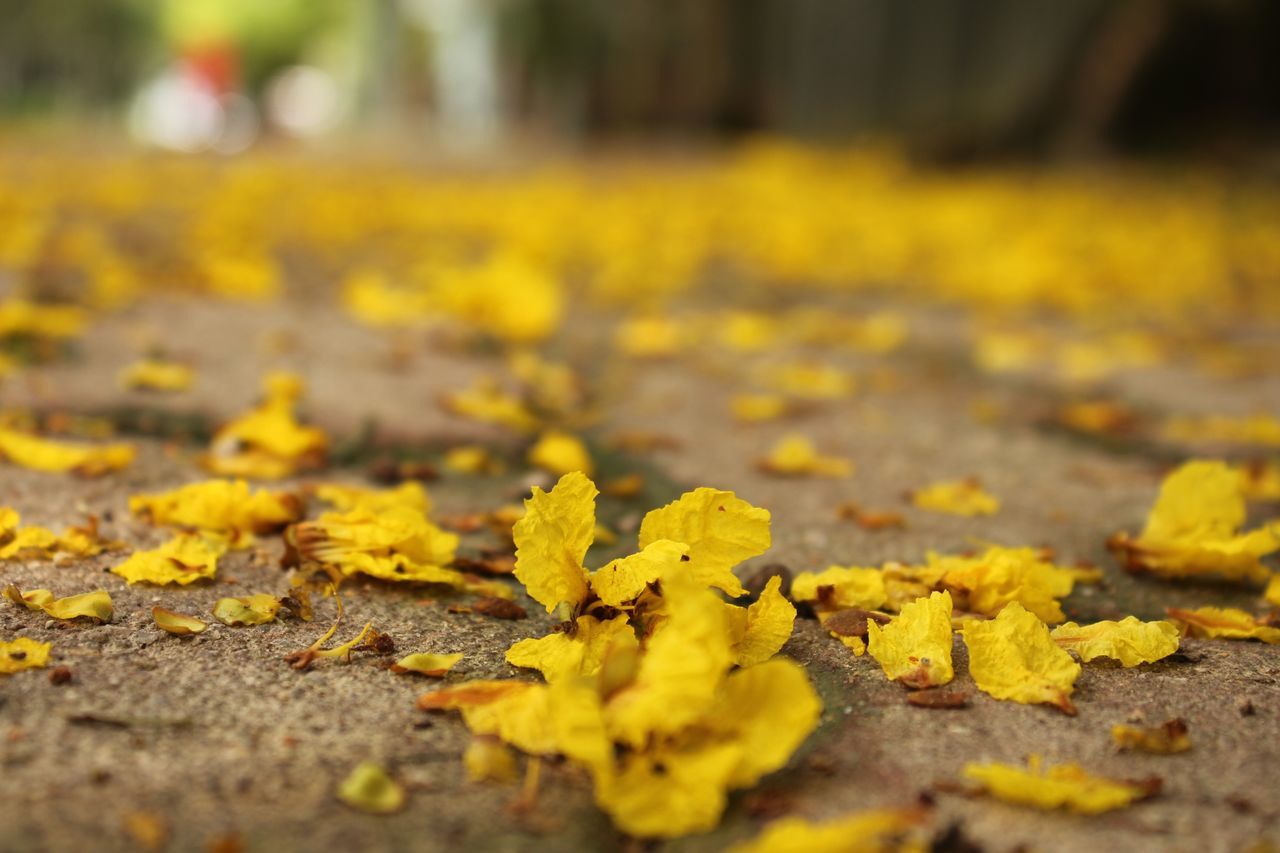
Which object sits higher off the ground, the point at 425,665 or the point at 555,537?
the point at 555,537

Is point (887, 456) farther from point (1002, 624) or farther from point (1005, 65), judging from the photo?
point (1005, 65)

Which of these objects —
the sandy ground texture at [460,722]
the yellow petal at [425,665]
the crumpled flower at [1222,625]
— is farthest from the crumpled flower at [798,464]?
the yellow petal at [425,665]

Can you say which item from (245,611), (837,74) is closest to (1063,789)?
(245,611)

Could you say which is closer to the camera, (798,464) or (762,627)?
(762,627)

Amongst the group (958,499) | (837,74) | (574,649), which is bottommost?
(958,499)

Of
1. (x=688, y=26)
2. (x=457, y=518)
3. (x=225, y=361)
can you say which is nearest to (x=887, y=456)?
(x=457, y=518)

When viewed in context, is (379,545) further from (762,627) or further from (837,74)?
(837,74)

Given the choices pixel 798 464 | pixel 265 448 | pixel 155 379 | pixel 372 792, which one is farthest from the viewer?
pixel 155 379
